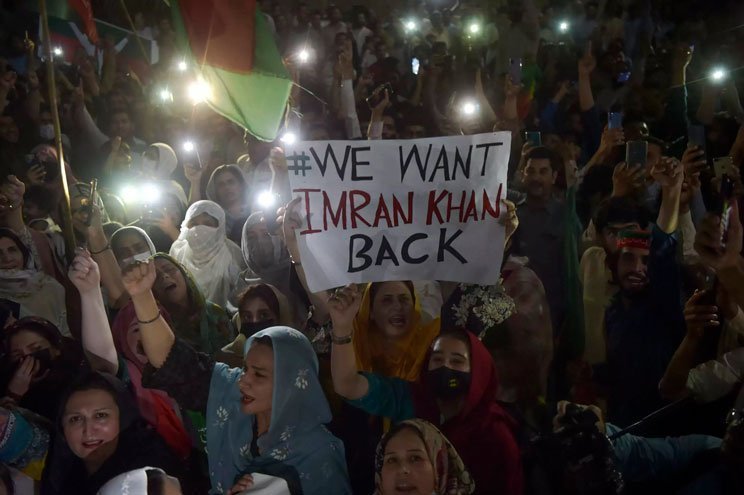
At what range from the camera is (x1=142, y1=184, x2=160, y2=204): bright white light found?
5.36 meters

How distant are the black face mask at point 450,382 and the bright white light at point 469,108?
3.95 meters

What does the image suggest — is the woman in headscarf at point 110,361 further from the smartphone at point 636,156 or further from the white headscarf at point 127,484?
the smartphone at point 636,156

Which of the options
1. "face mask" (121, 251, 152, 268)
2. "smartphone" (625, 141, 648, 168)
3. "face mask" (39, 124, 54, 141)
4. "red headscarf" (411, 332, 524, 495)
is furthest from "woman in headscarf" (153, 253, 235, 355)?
"face mask" (39, 124, 54, 141)

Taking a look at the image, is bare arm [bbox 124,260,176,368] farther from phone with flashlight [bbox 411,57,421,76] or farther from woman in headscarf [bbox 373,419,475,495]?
phone with flashlight [bbox 411,57,421,76]

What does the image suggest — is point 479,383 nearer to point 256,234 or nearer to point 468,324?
point 468,324

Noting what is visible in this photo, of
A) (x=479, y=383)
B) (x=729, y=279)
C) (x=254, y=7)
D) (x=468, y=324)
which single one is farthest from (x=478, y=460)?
(x=254, y=7)

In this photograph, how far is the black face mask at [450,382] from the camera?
3.04m

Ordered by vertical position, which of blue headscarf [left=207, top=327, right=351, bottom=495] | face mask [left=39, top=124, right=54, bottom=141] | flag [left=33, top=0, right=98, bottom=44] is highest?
flag [left=33, top=0, right=98, bottom=44]

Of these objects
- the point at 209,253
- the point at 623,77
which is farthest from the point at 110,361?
the point at 623,77

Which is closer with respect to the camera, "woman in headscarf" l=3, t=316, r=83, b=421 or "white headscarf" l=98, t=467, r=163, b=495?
"white headscarf" l=98, t=467, r=163, b=495

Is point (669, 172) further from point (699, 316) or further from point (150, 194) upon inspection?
point (150, 194)

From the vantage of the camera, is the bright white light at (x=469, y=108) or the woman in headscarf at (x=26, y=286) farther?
the bright white light at (x=469, y=108)

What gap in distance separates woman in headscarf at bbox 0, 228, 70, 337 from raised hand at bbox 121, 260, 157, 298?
1.13 m

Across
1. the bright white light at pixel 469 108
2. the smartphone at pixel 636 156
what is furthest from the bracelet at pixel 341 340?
the bright white light at pixel 469 108
